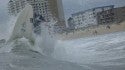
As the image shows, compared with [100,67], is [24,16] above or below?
above

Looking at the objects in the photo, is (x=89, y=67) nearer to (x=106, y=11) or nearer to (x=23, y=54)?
(x=23, y=54)

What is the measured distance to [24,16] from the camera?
11.0 meters

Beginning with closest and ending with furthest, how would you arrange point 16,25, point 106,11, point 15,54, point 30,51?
point 15,54, point 30,51, point 16,25, point 106,11

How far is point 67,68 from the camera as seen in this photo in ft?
20.9

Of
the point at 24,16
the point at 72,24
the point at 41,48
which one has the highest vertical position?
the point at 24,16

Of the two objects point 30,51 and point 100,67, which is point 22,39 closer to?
point 30,51

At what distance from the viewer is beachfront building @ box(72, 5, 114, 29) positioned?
58562 millimetres

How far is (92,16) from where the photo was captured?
197 ft

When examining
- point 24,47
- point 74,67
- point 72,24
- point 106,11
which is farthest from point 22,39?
point 106,11

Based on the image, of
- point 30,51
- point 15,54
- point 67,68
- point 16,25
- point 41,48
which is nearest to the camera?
point 67,68

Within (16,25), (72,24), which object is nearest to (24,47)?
(16,25)

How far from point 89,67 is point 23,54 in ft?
8.45

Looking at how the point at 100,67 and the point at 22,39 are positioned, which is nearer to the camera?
the point at 100,67

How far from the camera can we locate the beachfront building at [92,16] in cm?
5856
